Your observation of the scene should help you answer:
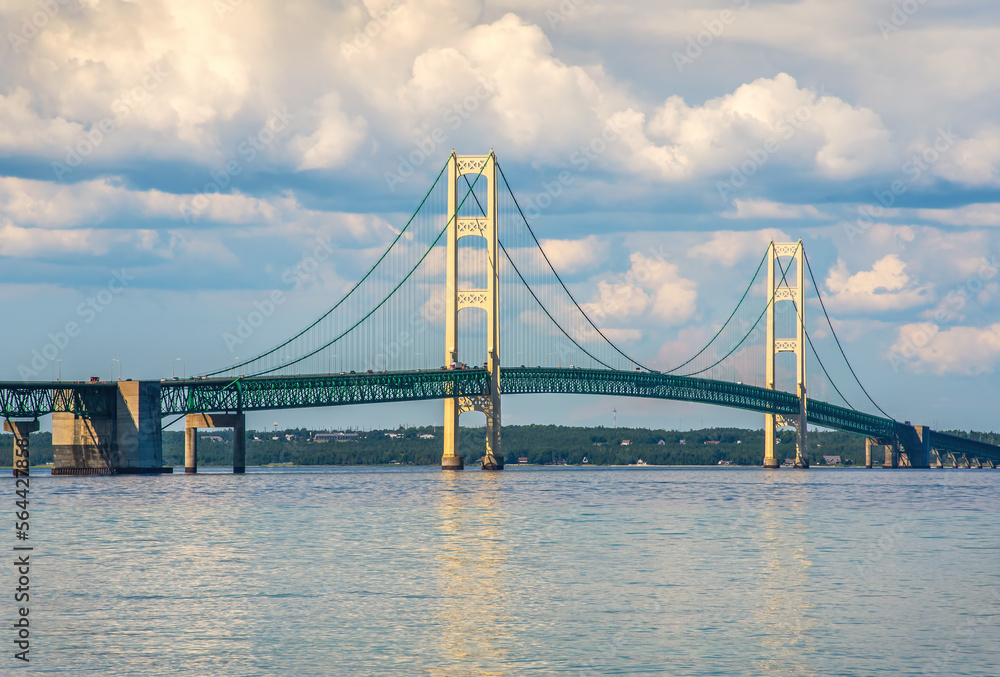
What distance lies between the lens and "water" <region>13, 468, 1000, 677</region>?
1714 centimetres

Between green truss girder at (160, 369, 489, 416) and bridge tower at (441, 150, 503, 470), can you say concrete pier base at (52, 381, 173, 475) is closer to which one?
green truss girder at (160, 369, 489, 416)

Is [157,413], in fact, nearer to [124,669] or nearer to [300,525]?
[300,525]

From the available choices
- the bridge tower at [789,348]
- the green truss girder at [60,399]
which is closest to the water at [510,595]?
A: the green truss girder at [60,399]

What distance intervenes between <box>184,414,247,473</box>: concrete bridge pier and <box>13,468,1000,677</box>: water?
53730 mm

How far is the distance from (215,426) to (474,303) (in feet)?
71.1

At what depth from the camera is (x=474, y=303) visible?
98.8 metres

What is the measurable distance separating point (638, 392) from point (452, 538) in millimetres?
80048

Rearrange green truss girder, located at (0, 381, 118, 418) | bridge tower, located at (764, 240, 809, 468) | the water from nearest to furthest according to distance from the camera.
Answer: the water < green truss girder, located at (0, 381, 118, 418) < bridge tower, located at (764, 240, 809, 468)

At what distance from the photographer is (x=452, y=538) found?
1339 inches

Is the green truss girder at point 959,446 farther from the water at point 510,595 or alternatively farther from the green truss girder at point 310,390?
the water at point 510,595

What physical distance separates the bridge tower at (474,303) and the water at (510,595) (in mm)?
54307

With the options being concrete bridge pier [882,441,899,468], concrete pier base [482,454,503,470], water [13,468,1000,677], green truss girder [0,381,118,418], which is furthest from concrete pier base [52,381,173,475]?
concrete bridge pier [882,441,899,468]

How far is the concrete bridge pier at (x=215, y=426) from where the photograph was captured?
97.6 m

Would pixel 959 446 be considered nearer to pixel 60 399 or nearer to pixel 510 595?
pixel 60 399
